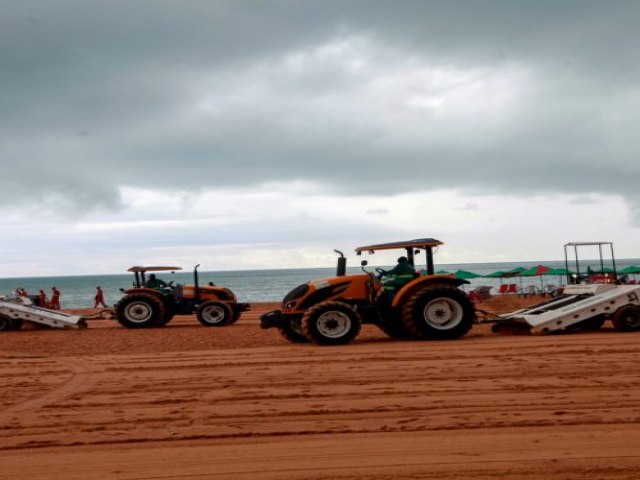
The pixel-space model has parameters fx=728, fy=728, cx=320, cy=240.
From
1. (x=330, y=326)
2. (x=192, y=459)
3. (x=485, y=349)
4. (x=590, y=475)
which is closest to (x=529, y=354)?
(x=485, y=349)

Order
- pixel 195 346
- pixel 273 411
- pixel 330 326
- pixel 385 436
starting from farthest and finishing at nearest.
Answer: pixel 195 346 → pixel 330 326 → pixel 273 411 → pixel 385 436

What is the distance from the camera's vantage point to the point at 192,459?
4305 mm

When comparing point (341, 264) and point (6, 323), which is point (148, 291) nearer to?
point (6, 323)

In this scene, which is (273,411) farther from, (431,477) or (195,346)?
(195,346)

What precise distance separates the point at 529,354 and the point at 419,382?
2348 mm

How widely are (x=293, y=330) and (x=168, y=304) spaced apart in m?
6.75

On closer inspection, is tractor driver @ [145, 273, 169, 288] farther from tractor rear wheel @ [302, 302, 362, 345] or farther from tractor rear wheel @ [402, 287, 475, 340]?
tractor rear wheel @ [402, 287, 475, 340]

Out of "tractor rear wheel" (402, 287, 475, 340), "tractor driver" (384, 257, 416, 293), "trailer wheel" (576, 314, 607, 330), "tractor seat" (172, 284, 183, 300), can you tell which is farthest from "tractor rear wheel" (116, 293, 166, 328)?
"trailer wheel" (576, 314, 607, 330)

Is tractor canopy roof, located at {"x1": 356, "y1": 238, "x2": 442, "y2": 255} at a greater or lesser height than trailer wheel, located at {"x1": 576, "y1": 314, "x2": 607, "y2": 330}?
greater

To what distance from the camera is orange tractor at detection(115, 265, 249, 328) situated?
16594mm

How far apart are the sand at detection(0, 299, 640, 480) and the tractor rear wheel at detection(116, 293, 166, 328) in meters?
6.93

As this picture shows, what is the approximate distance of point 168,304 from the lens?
676 inches

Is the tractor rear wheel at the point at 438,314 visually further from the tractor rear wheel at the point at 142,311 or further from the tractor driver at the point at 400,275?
the tractor rear wheel at the point at 142,311

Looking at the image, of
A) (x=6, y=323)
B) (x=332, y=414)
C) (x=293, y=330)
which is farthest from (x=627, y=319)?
(x=6, y=323)
